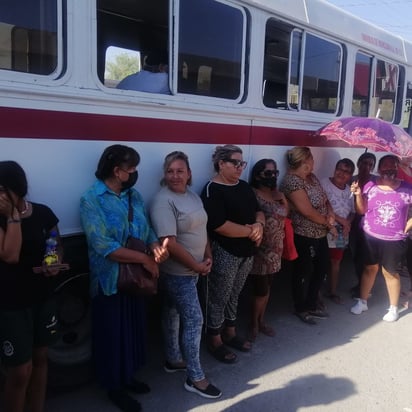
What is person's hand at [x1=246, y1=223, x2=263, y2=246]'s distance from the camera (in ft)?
10.7

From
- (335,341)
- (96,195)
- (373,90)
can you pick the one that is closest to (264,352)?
(335,341)

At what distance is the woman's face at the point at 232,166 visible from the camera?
125 inches

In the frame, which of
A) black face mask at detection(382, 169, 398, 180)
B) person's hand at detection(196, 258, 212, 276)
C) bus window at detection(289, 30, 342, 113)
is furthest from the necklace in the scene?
black face mask at detection(382, 169, 398, 180)

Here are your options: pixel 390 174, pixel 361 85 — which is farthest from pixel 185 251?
pixel 361 85

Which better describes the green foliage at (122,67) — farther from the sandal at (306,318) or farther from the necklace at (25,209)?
the sandal at (306,318)

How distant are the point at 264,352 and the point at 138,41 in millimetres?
2539

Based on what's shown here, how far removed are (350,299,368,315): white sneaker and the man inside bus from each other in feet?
9.24

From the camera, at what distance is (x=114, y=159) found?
2.57m

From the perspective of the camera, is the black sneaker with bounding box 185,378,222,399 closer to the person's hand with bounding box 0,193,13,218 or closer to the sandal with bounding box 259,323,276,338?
the sandal with bounding box 259,323,276,338

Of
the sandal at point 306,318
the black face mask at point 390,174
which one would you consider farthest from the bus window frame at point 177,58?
the sandal at point 306,318

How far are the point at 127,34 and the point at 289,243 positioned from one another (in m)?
2.08

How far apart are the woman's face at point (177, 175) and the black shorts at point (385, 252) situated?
7.29ft

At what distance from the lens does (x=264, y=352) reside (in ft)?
11.8

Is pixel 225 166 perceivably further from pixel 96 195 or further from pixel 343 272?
pixel 343 272
